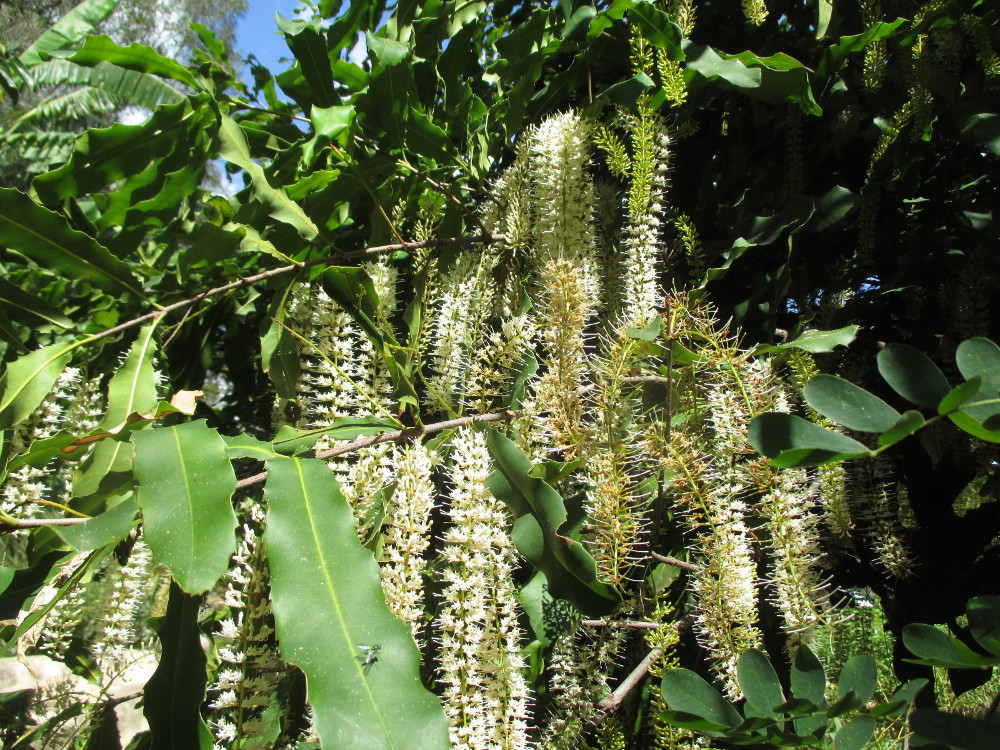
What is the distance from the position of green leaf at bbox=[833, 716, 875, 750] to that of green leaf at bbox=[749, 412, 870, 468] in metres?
0.35

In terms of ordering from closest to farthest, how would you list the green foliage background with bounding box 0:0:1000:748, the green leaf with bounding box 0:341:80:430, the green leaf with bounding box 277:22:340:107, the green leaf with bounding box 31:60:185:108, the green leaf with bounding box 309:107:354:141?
1. the green foliage background with bounding box 0:0:1000:748
2. the green leaf with bounding box 0:341:80:430
3. the green leaf with bounding box 309:107:354:141
4. the green leaf with bounding box 277:22:340:107
5. the green leaf with bounding box 31:60:185:108

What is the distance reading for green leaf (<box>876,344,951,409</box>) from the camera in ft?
2.00

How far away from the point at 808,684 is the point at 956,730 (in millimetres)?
159

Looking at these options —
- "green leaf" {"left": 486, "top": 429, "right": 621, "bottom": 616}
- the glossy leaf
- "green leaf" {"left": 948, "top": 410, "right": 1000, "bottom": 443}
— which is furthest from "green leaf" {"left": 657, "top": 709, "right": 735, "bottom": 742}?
the glossy leaf

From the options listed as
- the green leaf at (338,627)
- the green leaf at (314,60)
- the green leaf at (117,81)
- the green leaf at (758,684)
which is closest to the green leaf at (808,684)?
the green leaf at (758,684)

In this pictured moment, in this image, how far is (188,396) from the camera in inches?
37.9

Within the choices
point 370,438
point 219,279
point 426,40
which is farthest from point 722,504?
point 219,279

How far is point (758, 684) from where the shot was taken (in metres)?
0.77

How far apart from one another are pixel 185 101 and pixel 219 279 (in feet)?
2.60

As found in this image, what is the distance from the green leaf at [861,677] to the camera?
75 centimetres

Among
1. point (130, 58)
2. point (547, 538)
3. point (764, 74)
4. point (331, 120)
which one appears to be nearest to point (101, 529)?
point (547, 538)

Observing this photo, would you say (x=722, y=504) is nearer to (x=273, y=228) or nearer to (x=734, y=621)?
(x=734, y=621)

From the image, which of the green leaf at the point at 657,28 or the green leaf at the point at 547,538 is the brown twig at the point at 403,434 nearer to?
the green leaf at the point at 547,538

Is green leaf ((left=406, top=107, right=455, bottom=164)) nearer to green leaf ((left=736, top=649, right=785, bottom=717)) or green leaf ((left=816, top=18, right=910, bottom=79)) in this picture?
green leaf ((left=816, top=18, right=910, bottom=79))
